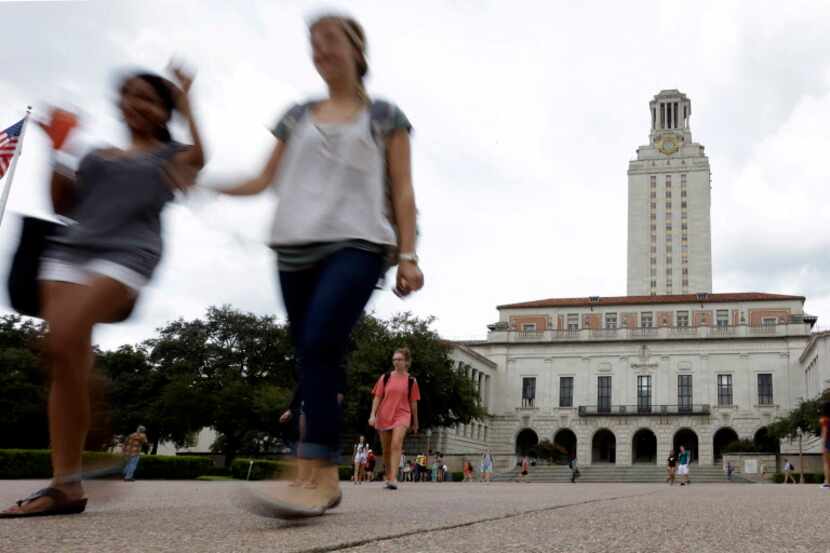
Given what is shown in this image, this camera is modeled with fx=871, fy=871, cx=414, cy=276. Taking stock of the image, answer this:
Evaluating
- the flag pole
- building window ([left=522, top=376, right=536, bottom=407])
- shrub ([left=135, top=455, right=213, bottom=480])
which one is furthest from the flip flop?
building window ([left=522, top=376, right=536, bottom=407])

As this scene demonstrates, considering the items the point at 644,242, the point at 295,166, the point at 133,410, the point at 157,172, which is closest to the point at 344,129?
the point at 295,166

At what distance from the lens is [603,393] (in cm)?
6788

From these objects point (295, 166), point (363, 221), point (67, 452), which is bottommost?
point (67, 452)

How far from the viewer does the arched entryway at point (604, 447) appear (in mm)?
68675

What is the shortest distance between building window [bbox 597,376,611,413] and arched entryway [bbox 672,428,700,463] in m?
5.50

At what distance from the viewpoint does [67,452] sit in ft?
10.5

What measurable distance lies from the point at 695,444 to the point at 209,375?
36.9 meters

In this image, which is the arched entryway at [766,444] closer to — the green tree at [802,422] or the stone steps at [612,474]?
the stone steps at [612,474]

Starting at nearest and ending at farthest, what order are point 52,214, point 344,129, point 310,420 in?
point 310,420 → point 344,129 → point 52,214

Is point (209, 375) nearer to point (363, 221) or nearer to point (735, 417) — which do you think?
point (735, 417)

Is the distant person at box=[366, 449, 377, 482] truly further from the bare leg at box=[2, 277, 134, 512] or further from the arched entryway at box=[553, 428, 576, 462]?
the arched entryway at box=[553, 428, 576, 462]

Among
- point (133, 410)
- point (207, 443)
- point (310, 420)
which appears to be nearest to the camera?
point (310, 420)

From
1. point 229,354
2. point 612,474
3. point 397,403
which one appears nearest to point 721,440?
point 612,474

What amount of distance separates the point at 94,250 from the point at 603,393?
67237 mm
